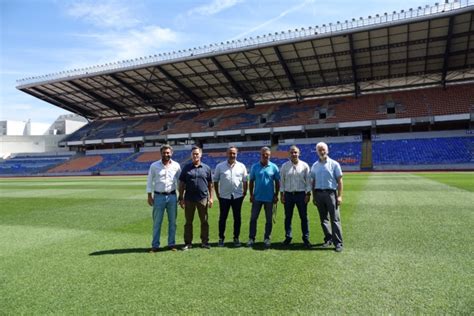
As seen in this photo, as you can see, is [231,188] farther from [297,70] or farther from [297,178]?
[297,70]

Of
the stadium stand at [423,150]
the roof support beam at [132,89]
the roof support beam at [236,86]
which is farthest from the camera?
the roof support beam at [132,89]

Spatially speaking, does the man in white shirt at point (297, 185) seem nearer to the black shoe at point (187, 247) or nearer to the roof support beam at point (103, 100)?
the black shoe at point (187, 247)

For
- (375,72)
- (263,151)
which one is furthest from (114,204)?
(375,72)

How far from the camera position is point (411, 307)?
3428 mm

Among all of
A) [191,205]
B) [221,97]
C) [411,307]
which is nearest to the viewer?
[411,307]

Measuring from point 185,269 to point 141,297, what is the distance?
1.08m

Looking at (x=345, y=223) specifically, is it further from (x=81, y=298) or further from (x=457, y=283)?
(x=81, y=298)

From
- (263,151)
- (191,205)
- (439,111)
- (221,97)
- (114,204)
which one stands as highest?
(221,97)

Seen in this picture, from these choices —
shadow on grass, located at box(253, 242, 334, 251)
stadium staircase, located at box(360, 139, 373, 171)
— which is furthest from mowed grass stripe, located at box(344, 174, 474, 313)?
stadium staircase, located at box(360, 139, 373, 171)

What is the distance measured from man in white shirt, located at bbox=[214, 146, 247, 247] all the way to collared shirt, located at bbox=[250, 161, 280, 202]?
0.92 ft

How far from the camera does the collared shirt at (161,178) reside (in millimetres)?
6117

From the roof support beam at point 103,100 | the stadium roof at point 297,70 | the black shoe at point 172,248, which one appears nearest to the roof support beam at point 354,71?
the stadium roof at point 297,70

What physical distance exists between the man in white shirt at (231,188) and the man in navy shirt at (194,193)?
29cm

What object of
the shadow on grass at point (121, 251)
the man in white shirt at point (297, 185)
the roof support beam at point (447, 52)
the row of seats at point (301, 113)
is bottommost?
the shadow on grass at point (121, 251)
